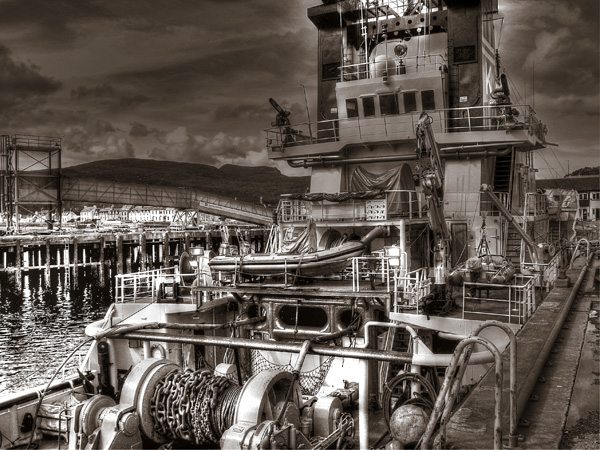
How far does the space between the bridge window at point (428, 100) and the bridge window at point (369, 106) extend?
2041mm

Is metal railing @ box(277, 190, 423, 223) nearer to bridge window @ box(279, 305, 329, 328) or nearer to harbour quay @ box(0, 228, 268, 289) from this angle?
bridge window @ box(279, 305, 329, 328)

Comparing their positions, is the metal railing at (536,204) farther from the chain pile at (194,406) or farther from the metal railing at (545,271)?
the chain pile at (194,406)

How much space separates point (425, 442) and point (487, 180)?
60.7ft

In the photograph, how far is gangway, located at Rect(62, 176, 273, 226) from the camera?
216 ft

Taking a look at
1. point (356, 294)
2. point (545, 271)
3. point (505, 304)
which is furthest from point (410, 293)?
point (545, 271)

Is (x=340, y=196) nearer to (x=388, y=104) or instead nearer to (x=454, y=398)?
(x=388, y=104)

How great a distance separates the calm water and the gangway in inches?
430

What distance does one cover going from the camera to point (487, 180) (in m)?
22.6

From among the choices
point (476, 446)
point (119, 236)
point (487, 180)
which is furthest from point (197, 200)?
A: point (476, 446)

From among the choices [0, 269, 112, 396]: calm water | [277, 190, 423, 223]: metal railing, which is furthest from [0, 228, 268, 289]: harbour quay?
[277, 190, 423, 223]: metal railing

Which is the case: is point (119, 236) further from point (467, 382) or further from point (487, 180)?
point (467, 382)

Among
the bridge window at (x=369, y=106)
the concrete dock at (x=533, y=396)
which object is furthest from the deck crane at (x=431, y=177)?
the concrete dock at (x=533, y=396)

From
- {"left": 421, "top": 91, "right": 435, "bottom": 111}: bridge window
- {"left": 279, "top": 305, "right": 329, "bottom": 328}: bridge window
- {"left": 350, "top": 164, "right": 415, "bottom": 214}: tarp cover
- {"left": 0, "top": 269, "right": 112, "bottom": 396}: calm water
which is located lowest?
{"left": 0, "top": 269, "right": 112, "bottom": 396}: calm water

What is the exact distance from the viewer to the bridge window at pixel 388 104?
23.4 meters
